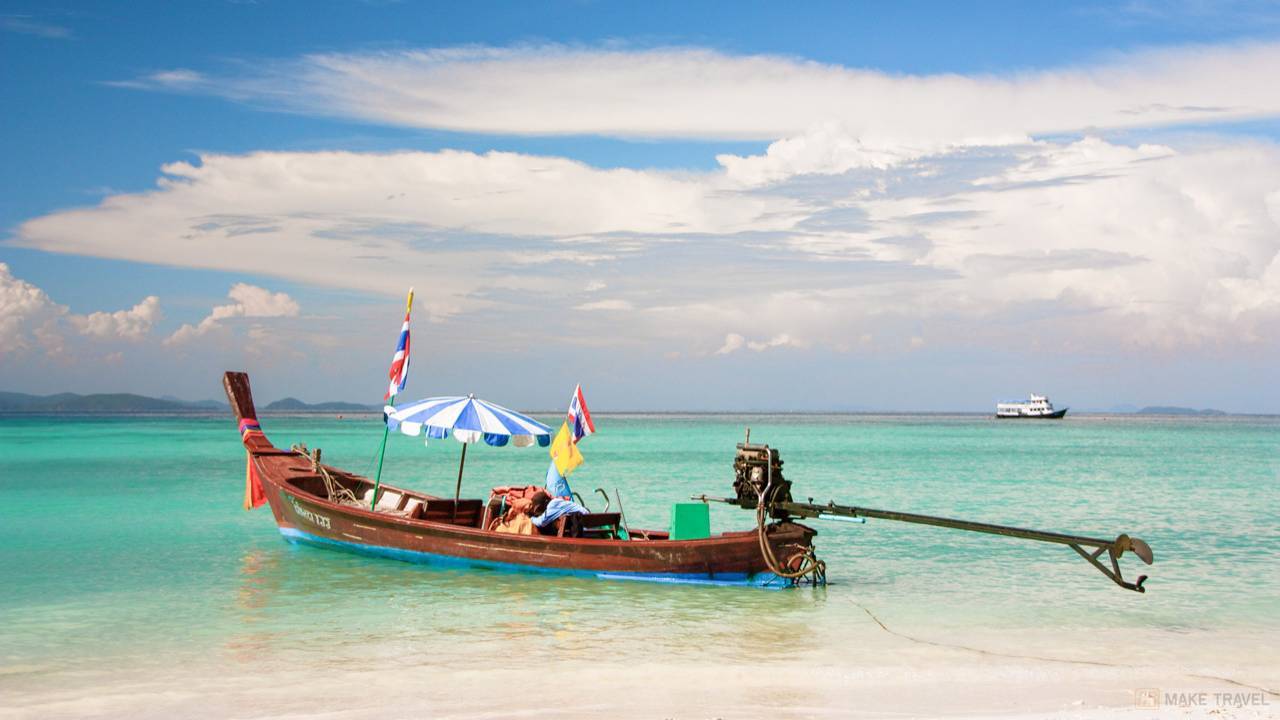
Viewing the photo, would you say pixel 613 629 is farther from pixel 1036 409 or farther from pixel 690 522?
pixel 1036 409

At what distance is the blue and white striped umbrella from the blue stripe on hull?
1910 millimetres

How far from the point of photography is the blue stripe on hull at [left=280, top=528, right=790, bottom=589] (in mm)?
14969

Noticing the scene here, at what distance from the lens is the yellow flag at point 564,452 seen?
16.0 metres

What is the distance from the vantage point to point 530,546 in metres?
15.8

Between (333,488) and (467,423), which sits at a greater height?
(467,423)

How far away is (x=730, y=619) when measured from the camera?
13242mm

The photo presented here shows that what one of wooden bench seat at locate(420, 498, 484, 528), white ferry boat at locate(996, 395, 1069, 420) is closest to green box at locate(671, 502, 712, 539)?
wooden bench seat at locate(420, 498, 484, 528)

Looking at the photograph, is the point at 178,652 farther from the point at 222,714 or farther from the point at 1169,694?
the point at 1169,694

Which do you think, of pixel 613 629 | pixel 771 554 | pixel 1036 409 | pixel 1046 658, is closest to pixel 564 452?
pixel 771 554

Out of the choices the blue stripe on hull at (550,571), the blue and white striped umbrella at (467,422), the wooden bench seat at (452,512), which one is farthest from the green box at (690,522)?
the wooden bench seat at (452,512)

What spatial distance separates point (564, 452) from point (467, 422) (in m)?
1.59

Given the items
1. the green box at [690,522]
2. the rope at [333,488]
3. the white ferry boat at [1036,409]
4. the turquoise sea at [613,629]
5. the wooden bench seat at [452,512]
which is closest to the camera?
the turquoise sea at [613,629]

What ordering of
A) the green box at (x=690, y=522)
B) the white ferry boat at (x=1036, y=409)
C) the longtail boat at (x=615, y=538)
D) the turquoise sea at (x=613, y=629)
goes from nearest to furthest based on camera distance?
the turquoise sea at (x=613, y=629), the longtail boat at (x=615, y=538), the green box at (x=690, y=522), the white ferry boat at (x=1036, y=409)

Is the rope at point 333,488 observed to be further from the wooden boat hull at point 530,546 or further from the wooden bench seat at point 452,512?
the wooden bench seat at point 452,512
